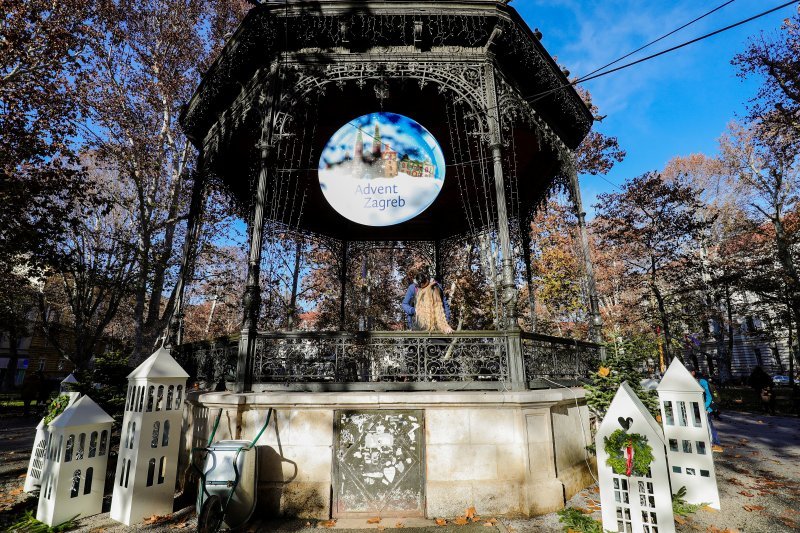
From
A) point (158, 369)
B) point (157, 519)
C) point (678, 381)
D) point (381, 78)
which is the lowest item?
point (157, 519)

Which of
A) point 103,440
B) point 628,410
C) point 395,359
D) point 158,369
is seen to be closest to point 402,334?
point 395,359

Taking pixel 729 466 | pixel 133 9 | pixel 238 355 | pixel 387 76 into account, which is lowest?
pixel 729 466

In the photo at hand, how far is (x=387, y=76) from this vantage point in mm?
6961

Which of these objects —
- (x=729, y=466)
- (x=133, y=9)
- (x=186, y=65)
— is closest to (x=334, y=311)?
(x=186, y=65)

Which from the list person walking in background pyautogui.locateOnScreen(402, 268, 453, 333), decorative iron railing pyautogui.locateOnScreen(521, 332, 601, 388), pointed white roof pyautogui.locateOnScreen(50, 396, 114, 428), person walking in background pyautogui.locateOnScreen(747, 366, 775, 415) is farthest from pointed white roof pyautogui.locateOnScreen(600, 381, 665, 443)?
person walking in background pyautogui.locateOnScreen(747, 366, 775, 415)

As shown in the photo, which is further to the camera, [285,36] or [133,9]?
[133,9]

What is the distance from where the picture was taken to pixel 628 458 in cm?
410

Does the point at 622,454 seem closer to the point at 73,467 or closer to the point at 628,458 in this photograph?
the point at 628,458

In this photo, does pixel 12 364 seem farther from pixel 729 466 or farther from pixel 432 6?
pixel 729 466

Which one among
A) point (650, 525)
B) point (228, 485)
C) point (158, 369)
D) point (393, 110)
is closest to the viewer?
point (650, 525)

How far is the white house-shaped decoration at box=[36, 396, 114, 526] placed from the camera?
5062 mm

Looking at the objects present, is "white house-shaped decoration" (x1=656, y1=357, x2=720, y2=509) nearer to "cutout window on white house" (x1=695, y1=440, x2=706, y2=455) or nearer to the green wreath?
"cutout window on white house" (x1=695, y1=440, x2=706, y2=455)

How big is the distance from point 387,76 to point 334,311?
16.3 m

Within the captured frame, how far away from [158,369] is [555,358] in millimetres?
6390
